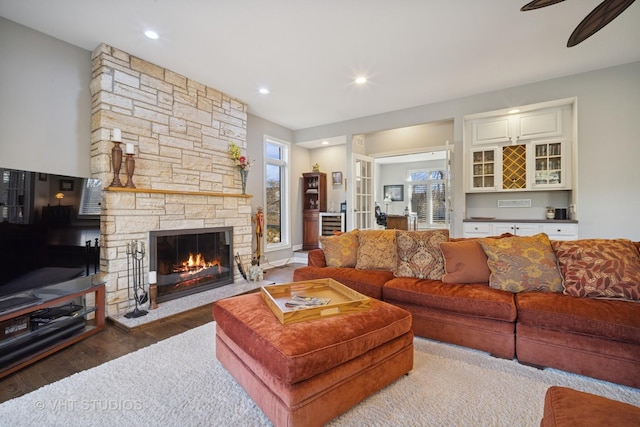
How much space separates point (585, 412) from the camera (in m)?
0.89

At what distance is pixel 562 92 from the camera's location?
3727 mm

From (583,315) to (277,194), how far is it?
502 cm

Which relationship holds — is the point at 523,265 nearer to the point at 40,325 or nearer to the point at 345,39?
the point at 345,39

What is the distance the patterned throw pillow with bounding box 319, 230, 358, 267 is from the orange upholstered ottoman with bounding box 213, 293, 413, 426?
1251mm

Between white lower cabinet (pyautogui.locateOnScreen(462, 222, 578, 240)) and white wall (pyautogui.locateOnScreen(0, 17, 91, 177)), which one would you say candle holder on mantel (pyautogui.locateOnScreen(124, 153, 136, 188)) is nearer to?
white wall (pyautogui.locateOnScreen(0, 17, 91, 177))

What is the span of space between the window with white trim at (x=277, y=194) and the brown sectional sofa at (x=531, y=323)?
11.7 ft

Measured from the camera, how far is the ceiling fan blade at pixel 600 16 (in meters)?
1.47

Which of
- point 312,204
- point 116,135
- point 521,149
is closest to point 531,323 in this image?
point 521,149

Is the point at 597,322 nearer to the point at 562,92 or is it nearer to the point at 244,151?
the point at 562,92

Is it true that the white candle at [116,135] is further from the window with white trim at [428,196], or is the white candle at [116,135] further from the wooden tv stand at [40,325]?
the window with white trim at [428,196]

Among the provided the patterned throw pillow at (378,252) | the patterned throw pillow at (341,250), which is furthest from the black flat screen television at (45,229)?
the patterned throw pillow at (378,252)

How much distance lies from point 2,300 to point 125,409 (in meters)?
1.45

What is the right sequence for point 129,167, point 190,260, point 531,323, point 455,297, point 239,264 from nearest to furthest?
point 531,323 < point 455,297 < point 129,167 < point 190,260 < point 239,264

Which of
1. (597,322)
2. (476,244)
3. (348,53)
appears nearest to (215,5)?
(348,53)
